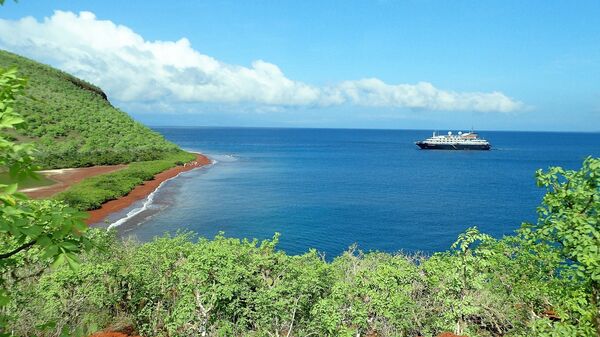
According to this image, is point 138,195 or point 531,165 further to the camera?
point 531,165

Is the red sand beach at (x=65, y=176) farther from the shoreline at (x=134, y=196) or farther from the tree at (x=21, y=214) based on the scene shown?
the tree at (x=21, y=214)

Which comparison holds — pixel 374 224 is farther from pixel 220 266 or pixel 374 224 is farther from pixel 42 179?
pixel 42 179

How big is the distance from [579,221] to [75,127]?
348 ft

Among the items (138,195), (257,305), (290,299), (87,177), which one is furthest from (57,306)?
(87,177)

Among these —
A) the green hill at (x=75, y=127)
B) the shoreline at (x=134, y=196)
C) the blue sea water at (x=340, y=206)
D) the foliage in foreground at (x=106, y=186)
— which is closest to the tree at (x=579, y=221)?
the blue sea water at (x=340, y=206)

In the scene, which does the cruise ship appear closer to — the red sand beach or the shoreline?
the shoreline

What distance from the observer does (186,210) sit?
5175cm

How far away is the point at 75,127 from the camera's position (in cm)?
9738

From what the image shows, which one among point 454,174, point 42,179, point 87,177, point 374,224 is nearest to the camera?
point 42,179

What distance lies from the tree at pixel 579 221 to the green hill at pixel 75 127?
2793 inches

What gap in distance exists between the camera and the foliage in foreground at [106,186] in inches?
1879

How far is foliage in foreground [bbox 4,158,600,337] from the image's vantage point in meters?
14.6

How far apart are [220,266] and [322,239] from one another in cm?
2646

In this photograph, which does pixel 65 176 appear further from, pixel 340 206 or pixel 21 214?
pixel 21 214
